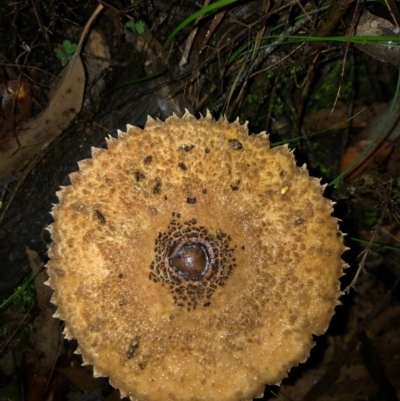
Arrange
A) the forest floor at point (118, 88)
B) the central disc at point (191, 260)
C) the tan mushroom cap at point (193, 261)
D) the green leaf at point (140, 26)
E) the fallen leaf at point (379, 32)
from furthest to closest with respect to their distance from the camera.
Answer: the green leaf at point (140, 26) < the forest floor at point (118, 88) < the fallen leaf at point (379, 32) < the central disc at point (191, 260) < the tan mushroom cap at point (193, 261)

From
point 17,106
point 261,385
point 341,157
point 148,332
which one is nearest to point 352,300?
point 341,157

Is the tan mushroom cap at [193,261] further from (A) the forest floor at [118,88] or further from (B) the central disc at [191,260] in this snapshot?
(A) the forest floor at [118,88]

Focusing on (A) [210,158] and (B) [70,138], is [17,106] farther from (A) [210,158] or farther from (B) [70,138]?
(A) [210,158]

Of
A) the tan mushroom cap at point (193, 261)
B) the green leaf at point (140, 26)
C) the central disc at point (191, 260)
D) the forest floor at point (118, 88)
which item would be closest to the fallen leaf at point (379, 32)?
the forest floor at point (118, 88)

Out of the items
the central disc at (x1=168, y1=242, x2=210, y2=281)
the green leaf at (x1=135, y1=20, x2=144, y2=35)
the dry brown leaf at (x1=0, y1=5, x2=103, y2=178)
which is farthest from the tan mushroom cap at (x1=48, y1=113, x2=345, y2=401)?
the green leaf at (x1=135, y1=20, x2=144, y2=35)

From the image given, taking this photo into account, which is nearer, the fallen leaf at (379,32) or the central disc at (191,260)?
the central disc at (191,260)

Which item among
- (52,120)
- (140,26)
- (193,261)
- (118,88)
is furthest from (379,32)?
(52,120)

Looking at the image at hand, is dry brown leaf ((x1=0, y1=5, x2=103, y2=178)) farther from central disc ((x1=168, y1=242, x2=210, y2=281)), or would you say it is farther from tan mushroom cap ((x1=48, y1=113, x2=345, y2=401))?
central disc ((x1=168, y1=242, x2=210, y2=281))

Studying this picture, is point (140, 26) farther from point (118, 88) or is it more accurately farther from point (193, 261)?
point (193, 261)
